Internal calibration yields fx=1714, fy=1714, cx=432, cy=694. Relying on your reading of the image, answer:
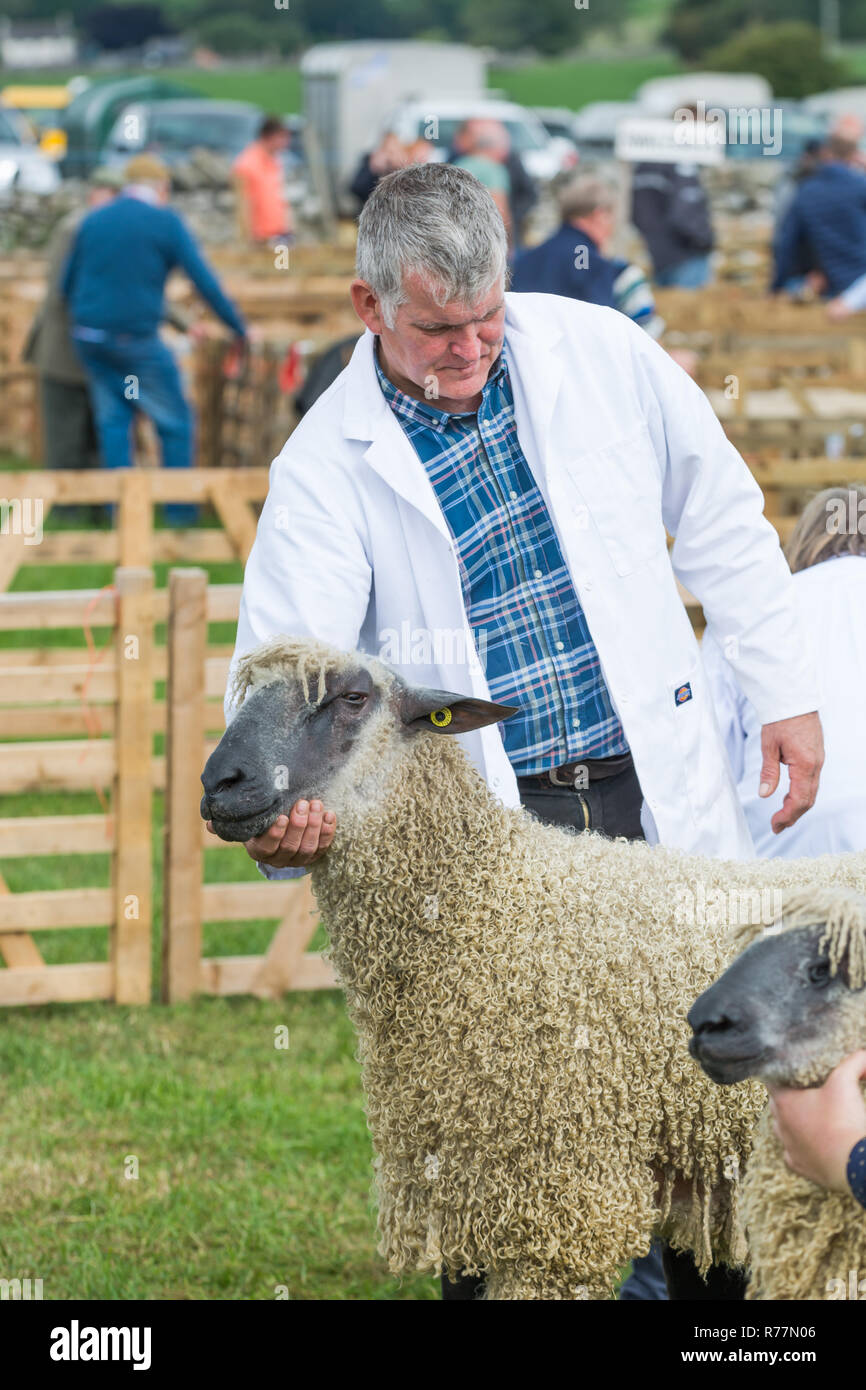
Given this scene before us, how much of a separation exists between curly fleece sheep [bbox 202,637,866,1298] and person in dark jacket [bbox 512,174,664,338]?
5058mm

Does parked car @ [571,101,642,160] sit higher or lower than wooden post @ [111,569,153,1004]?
higher

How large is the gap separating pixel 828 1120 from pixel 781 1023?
0.14 metres

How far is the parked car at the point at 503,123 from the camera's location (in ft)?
86.3

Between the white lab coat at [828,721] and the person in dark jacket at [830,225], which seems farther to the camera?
the person in dark jacket at [830,225]

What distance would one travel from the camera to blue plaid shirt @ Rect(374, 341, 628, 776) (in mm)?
3127

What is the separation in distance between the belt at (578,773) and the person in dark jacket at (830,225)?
11419mm

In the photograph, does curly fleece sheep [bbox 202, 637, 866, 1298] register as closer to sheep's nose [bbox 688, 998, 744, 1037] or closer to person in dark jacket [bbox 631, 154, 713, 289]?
sheep's nose [bbox 688, 998, 744, 1037]

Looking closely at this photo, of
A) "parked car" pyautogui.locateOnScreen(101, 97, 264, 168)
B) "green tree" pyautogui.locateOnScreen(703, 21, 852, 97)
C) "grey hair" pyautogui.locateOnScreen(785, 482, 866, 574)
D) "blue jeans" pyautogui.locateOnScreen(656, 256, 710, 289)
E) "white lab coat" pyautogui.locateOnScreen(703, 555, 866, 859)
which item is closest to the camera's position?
"white lab coat" pyautogui.locateOnScreen(703, 555, 866, 859)

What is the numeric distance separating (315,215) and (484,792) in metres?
28.1

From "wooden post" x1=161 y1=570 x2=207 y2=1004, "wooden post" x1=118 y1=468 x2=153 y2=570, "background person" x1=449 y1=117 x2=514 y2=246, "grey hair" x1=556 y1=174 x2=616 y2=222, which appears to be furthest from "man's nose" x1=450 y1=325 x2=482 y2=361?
"background person" x1=449 y1=117 x2=514 y2=246

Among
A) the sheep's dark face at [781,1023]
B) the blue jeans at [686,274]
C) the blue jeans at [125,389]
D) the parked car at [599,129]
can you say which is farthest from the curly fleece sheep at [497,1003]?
the parked car at [599,129]

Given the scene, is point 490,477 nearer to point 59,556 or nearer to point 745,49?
point 59,556

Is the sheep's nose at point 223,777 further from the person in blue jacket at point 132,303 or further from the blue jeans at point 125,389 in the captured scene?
the blue jeans at point 125,389

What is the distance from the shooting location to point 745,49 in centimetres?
6169
